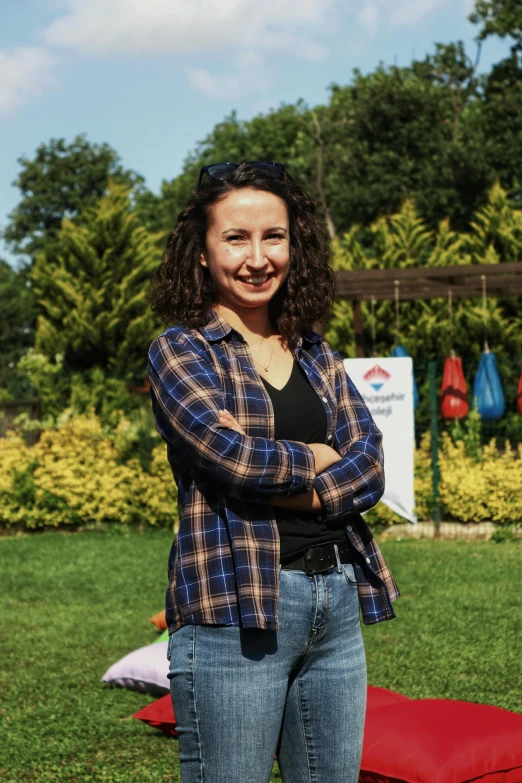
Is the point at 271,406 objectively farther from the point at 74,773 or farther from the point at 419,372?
the point at 419,372

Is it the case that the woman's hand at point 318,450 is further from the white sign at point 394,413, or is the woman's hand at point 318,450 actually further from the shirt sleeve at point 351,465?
the white sign at point 394,413

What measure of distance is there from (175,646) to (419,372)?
12.3 m

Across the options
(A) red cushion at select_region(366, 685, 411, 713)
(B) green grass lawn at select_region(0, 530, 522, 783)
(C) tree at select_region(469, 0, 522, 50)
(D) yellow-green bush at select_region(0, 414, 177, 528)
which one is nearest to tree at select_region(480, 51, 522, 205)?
(C) tree at select_region(469, 0, 522, 50)

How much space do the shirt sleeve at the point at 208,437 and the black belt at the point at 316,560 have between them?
14cm

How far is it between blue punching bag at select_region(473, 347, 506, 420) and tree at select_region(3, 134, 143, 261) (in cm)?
2349

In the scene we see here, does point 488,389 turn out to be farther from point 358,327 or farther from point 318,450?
point 318,450

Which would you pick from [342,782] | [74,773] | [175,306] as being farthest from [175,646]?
[74,773]

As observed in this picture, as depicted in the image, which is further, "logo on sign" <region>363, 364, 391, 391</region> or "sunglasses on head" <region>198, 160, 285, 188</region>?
"logo on sign" <region>363, 364, 391, 391</region>

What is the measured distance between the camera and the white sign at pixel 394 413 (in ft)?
34.4

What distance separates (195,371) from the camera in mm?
2266

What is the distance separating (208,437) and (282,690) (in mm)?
567

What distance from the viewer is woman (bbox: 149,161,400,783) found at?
213 centimetres

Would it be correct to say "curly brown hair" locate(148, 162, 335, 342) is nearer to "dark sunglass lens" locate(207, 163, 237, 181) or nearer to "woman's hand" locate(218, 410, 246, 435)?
"dark sunglass lens" locate(207, 163, 237, 181)

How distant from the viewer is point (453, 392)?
11.5 m
